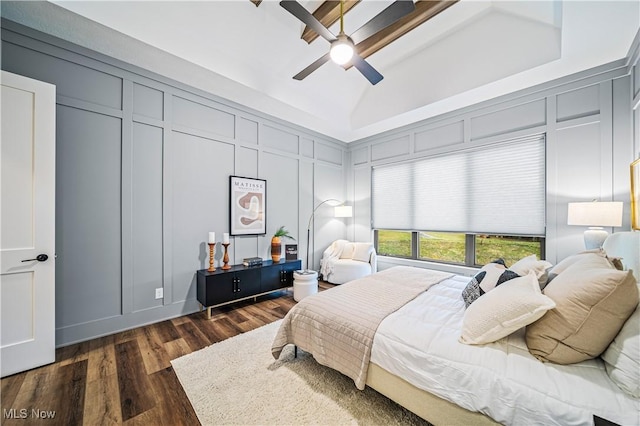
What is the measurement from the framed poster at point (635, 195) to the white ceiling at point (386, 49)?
1.19m

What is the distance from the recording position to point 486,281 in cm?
185

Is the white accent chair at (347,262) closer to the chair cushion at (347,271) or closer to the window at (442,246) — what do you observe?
the chair cushion at (347,271)

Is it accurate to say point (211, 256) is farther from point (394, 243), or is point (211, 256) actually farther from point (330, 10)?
point (394, 243)

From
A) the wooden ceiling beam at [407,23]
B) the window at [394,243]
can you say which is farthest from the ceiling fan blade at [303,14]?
the window at [394,243]

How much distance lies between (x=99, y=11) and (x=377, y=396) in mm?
3939

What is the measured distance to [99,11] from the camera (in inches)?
Answer: 84.5

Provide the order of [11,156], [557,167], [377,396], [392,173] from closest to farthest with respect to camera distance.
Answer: [377,396]
[11,156]
[557,167]
[392,173]

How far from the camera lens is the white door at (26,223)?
190 centimetres

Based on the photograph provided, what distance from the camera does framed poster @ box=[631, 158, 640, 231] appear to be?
2287 millimetres

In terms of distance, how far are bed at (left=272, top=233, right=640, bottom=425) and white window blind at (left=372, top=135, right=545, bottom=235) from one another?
4.56 feet

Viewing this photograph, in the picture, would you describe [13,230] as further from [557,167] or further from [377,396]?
[557,167]

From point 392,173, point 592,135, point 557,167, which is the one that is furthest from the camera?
point 392,173

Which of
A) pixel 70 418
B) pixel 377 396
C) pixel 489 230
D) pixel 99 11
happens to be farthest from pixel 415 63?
pixel 70 418

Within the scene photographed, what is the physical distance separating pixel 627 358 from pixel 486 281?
873 mm
